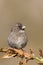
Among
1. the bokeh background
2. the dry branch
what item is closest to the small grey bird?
the dry branch

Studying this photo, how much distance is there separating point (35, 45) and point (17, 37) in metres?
1.99

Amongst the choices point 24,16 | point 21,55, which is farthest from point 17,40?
point 24,16

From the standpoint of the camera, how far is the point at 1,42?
9.93 ft

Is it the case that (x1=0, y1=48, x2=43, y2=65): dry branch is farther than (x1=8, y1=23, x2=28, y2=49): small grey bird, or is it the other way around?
(x1=8, y1=23, x2=28, y2=49): small grey bird

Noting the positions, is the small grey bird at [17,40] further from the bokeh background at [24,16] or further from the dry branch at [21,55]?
the bokeh background at [24,16]

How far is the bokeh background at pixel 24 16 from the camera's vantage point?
3.18 m

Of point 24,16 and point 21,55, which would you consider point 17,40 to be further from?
point 24,16

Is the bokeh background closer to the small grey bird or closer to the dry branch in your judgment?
the small grey bird

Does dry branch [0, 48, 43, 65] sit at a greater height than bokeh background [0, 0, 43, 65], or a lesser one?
lesser

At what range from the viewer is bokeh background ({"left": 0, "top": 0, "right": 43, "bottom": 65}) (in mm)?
3180

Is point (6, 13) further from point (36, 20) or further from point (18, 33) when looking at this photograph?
point (18, 33)

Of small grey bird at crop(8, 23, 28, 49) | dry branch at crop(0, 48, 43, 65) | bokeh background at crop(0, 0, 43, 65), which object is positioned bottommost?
dry branch at crop(0, 48, 43, 65)

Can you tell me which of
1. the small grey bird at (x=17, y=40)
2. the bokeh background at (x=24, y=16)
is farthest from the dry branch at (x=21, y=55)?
the bokeh background at (x=24, y=16)

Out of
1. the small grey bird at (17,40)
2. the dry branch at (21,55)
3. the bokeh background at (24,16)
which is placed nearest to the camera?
the dry branch at (21,55)
